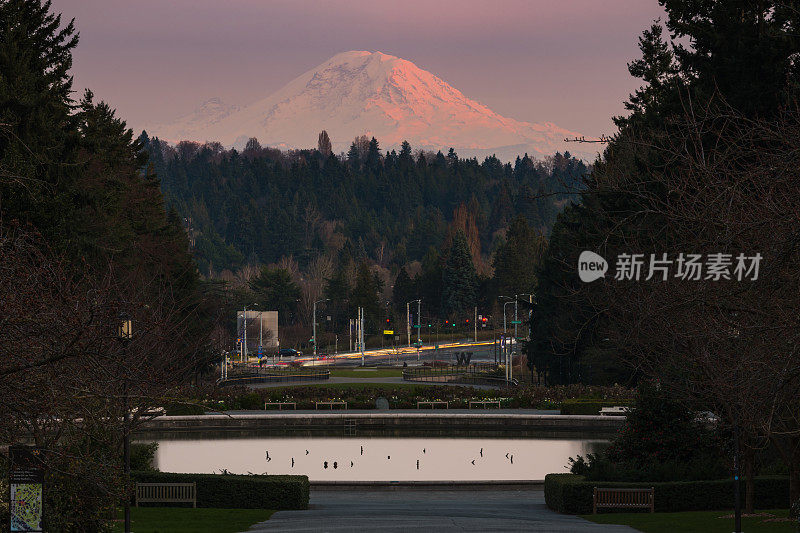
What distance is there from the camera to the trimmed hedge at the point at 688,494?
29.3 metres

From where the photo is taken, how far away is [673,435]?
105 feet

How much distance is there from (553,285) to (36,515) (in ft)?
232

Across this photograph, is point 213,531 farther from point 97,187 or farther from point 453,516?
point 97,187

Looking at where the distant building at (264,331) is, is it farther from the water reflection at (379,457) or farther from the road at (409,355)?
the water reflection at (379,457)

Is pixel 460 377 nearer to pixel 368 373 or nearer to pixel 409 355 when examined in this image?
pixel 368 373

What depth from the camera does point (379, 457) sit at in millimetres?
48094

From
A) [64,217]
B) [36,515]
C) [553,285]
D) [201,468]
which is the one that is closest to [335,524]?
[36,515]

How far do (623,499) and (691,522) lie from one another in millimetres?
4145

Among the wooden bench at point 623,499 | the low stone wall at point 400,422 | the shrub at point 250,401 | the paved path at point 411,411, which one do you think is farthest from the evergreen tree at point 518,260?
the wooden bench at point 623,499

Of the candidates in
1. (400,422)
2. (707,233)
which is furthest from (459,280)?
(707,233)

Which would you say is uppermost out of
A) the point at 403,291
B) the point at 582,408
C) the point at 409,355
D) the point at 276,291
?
the point at 403,291

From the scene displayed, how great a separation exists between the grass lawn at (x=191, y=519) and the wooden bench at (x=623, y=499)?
31.6 feet

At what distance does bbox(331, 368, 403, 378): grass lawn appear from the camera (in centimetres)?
9809

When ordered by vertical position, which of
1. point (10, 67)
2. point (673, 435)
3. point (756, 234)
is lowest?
point (673, 435)
